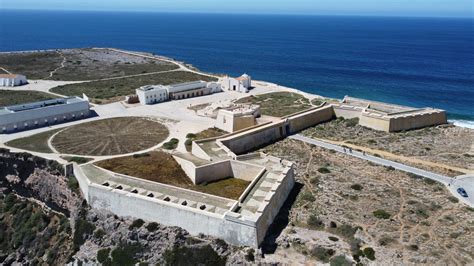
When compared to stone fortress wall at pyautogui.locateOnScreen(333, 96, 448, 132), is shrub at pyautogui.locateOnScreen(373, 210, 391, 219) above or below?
below

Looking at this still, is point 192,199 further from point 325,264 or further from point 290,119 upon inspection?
point 290,119

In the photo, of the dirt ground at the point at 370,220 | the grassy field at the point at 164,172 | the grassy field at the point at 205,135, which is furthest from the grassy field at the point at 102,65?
the dirt ground at the point at 370,220

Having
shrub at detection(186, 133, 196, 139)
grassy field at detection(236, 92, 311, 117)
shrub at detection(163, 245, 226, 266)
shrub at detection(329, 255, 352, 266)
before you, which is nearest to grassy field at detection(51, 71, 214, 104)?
grassy field at detection(236, 92, 311, 117)

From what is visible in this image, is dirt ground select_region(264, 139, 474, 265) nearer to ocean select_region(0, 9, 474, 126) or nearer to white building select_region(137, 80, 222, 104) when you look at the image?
white building select_region(137, 80, 222, 104)

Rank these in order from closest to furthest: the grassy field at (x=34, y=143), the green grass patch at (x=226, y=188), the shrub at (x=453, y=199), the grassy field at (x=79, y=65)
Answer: the green grass patch at (x=226, y=188) < the shrub at (x=453, y=199) < the grassy field at (x=34, y=143) < the grassy field at (x=79, y=65)

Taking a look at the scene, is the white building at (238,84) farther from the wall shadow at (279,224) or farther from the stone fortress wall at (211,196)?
the wall shadow at (279,224)

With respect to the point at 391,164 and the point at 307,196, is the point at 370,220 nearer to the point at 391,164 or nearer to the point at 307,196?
the point at 307,196
